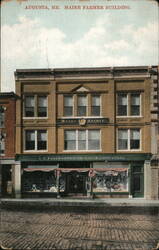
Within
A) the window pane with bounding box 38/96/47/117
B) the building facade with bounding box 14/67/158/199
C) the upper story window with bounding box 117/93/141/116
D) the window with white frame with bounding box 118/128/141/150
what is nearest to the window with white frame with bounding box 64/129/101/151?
the building facade with bounding box 14/67/158/199

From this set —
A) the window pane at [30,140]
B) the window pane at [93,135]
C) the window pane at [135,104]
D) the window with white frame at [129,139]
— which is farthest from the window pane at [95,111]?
the window pane at [30,140]

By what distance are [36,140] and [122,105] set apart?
3929mm

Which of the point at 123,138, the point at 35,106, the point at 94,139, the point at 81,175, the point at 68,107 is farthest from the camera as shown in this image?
the point at 123,138

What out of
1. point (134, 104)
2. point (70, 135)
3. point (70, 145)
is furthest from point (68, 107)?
point (134, 104)

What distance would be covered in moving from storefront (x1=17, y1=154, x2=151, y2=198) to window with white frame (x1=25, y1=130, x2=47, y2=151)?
400 millimetres

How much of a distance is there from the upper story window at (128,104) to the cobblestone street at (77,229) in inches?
155

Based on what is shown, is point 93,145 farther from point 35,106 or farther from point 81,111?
point 35,106

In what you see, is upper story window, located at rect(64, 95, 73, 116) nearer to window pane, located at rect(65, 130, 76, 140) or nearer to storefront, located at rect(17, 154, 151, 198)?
window pane, located at rect(65, 130, 76, 140)

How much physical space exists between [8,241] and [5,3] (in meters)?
7.20

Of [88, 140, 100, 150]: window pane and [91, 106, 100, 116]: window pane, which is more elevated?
[91, 106, 100, 116]: window pane

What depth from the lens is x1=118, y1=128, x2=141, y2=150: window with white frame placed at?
13.9 m

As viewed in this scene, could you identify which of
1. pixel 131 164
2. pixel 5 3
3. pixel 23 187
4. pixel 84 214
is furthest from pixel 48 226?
pixel 5 3

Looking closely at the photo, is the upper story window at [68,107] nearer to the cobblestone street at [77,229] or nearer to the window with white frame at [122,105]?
the window with white frame at [122,105]

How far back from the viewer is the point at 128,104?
42.3ft
